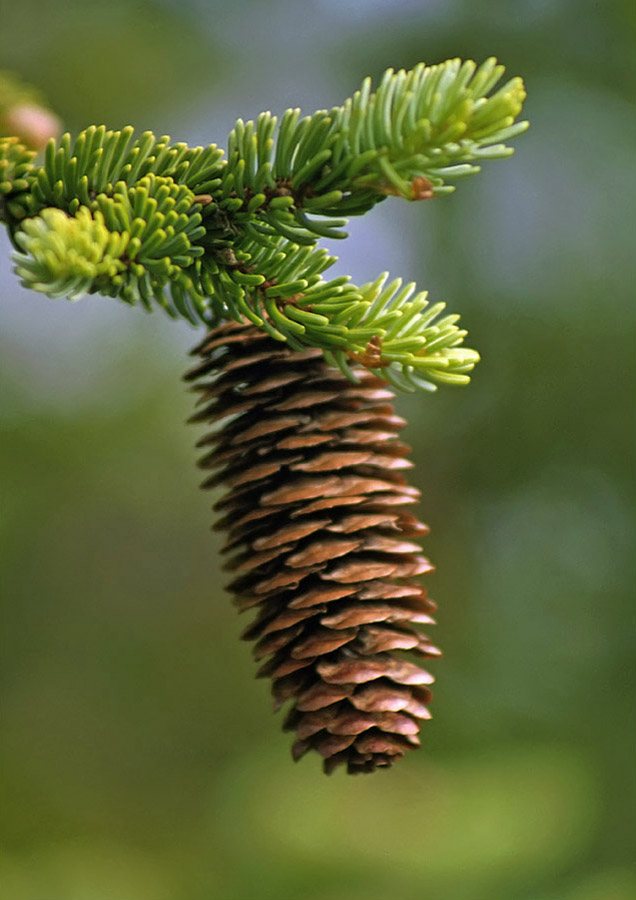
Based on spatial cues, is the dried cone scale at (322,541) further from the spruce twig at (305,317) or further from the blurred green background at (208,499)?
the blurred green background at (208,499)

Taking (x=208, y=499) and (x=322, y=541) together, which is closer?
(x=322, y=541)

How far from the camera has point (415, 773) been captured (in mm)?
1283

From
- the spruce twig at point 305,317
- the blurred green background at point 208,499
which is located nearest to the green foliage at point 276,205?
the spruce twig at point 305,317

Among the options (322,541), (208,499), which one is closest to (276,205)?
(322,541)

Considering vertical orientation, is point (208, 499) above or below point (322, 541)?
above

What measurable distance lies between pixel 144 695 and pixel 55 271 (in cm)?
152

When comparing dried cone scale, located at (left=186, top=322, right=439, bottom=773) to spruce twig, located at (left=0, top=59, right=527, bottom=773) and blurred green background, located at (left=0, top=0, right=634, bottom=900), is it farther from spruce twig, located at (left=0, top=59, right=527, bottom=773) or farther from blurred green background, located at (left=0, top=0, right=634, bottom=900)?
blurred green background, located at (left=0, top=0, right=634, bottom=900)

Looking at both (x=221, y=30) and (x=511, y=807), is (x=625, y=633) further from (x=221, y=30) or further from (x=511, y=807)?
(x=221, y=30)

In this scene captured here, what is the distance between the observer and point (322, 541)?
45 centimetres

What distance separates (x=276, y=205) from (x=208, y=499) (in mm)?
1424

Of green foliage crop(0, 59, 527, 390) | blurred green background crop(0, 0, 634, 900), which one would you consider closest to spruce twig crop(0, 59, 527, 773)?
green foliage crop(0, 59, 527, 390)

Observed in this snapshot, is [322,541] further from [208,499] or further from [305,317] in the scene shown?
[208,499]

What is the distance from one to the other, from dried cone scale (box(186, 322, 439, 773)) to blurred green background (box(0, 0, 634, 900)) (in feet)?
3.12

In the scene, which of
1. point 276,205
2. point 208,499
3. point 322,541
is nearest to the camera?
point 276,205
